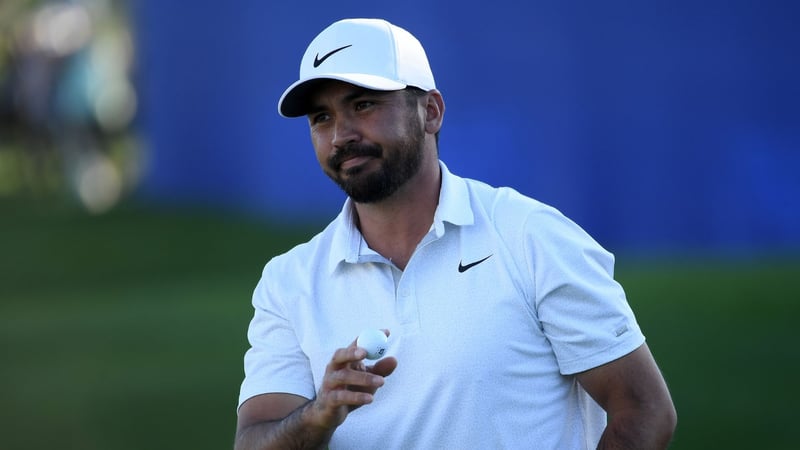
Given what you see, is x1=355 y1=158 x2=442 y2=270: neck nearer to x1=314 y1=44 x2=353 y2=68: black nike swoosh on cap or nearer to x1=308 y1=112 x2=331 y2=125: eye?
x1=308 y1=112 x2=331 y2=125: eye

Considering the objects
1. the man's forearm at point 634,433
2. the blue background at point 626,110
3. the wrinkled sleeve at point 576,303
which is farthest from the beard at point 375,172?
the blue background at point 626,110

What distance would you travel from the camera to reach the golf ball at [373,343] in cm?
380

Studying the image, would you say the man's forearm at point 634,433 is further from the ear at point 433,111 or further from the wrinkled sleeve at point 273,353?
the ear at point 433,111

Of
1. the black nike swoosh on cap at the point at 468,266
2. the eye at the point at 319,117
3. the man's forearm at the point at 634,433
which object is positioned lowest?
the man's forearm at the point at 634,433

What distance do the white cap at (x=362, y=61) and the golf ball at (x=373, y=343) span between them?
753 millimetres

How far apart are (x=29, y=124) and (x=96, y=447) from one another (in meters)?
13.6

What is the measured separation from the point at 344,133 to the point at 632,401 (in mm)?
1075

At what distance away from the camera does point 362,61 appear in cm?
434

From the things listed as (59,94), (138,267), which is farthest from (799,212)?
(59,94)

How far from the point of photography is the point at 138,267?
49.3 ft

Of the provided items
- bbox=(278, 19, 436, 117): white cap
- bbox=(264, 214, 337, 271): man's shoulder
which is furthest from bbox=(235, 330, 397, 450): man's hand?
bbox=(278, 19, 436, 117): white cap

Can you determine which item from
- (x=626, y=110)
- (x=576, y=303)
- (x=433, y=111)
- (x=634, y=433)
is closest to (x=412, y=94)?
(x=433, y=111)

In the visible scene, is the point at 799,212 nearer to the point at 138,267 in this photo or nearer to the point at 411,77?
the point at 138,267

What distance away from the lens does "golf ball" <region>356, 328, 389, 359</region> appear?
3799 mm
